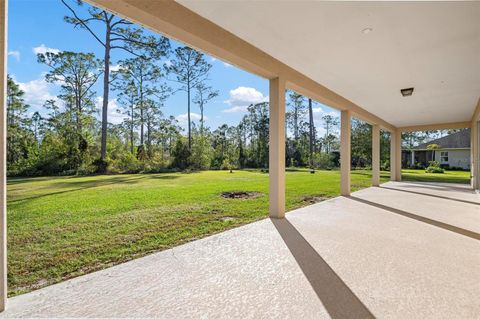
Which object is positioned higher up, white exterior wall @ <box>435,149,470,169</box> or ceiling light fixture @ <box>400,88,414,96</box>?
ceiling light fixture @ <box>400,88,414,96</box>

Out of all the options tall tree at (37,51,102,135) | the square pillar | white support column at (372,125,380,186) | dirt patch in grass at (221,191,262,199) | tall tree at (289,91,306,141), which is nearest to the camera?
dirt patch in grass at (221,191,262,199)

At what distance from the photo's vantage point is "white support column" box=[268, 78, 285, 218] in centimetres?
426

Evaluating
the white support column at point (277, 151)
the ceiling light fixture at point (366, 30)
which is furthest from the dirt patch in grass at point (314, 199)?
the ceiling light fixture at point (366, 30)

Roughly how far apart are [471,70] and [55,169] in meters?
16.4

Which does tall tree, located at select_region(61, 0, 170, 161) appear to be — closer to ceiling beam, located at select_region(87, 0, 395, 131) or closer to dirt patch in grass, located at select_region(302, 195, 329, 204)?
dirt patch in grass, located at select_region(302, 195, 329, 204)

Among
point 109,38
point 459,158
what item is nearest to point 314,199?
point 109,38

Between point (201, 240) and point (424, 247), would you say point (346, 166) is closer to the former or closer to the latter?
point (424, 247)

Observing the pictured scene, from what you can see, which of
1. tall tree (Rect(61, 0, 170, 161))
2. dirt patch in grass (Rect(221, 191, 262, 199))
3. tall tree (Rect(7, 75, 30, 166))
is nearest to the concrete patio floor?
dirt patch in grass (Rect(221, 191, 262, 199))

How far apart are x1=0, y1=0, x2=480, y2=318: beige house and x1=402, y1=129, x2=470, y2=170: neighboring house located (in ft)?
75.8

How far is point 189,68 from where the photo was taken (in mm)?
20391

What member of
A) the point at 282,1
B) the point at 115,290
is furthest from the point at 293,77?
the point at 115,290

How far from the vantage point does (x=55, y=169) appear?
12750 millimetres

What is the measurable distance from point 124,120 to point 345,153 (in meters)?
19.2

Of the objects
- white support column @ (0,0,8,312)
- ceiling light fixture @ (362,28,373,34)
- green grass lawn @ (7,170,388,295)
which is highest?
ceiling light fixture @ (362,28,373,34)
